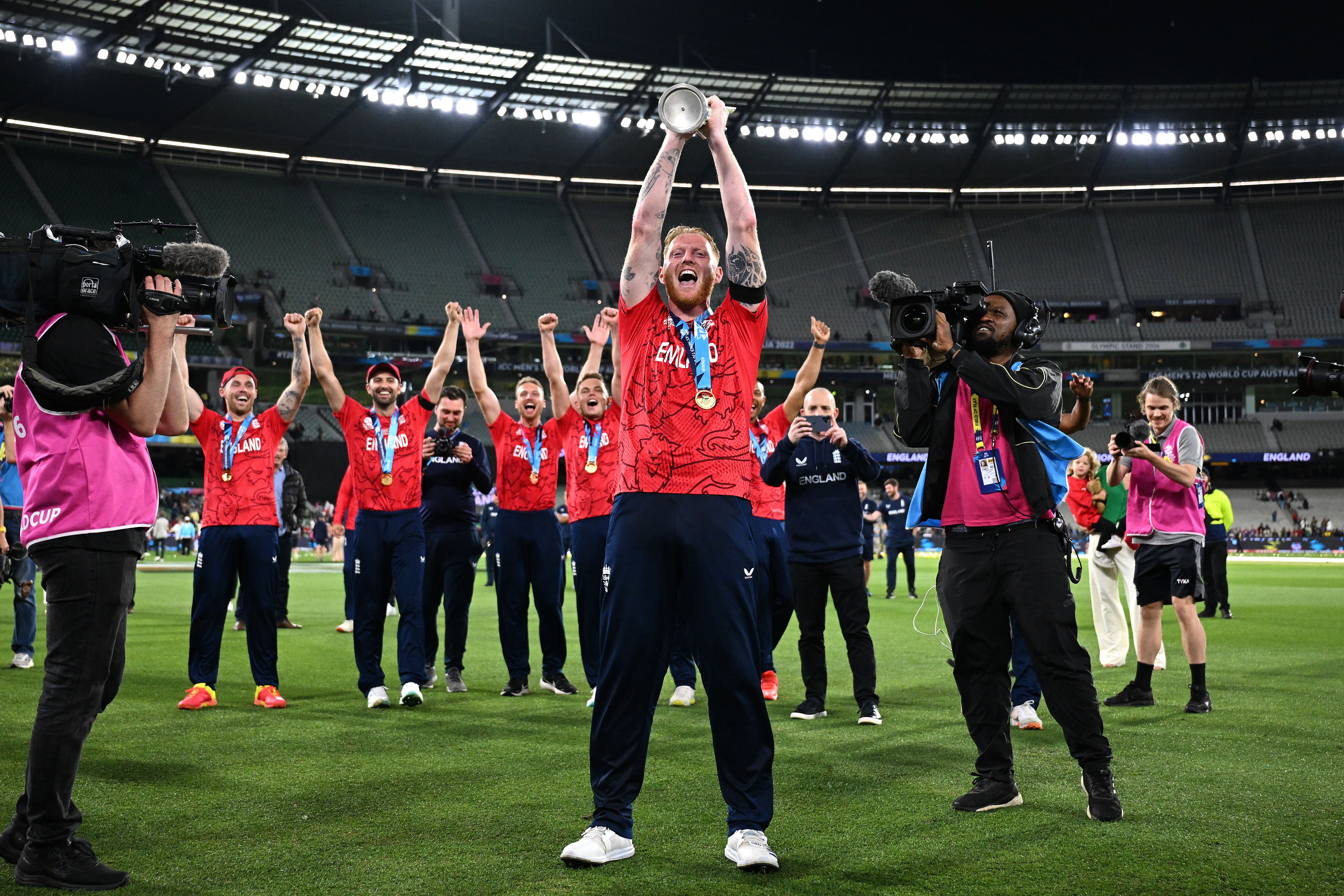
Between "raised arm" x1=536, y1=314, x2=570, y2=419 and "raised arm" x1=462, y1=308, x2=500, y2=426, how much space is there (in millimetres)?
437

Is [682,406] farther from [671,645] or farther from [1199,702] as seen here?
[1199,702]

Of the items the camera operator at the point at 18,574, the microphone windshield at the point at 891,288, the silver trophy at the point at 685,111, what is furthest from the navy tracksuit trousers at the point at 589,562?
the camera operator at the point at 18,574

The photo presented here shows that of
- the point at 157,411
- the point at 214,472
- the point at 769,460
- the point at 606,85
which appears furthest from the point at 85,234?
the point at 606,85

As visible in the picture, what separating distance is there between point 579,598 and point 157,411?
4.32 metres

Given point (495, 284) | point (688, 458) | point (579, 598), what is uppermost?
point (495, 284)

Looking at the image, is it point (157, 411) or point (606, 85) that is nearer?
point (157, 411)

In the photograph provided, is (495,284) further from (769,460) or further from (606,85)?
(769,460)

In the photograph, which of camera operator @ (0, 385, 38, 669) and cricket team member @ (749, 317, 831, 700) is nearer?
cricket team member @ (749, 317, 831, 700)

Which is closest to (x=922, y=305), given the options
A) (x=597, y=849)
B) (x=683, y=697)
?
(x=597, y=849)

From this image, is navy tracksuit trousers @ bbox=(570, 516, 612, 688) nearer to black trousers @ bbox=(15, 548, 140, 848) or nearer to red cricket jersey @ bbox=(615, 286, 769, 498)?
red cricket jersey @ bbox=(615, 286, 769, 498)

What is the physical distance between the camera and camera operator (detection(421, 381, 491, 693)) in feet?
27.5

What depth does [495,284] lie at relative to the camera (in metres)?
51.5

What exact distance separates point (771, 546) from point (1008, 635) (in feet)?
11.5

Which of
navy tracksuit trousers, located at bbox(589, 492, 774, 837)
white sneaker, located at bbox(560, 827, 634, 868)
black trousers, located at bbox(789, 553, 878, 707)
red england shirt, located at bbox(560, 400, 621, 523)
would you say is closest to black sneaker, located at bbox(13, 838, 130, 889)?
white sneaker, located at bbox(560, 827, 634, 868)
